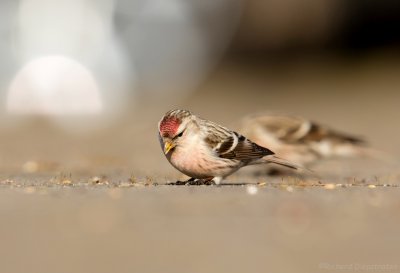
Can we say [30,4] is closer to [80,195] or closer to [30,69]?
[30,69]

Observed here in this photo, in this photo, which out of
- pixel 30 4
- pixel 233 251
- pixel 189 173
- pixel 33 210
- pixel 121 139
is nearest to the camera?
pixel 233 251

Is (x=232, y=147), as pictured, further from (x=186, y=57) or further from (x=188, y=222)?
(x=186, y=57)

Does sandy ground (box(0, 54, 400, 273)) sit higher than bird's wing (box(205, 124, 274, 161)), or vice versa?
bird's wing (box(205, 124, 274, 161))

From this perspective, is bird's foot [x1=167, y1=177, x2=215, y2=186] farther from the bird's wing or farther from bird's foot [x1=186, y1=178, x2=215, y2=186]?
the bird's wing

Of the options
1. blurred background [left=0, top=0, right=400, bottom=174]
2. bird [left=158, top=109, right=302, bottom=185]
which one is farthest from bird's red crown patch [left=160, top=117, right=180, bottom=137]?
blurred background [left=0, top=0, right=400, bottom=174]

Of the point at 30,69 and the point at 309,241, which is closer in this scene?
the point at 309,241

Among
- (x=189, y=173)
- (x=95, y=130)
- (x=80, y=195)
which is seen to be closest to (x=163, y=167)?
(x=189, y=173)

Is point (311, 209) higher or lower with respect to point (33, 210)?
higher

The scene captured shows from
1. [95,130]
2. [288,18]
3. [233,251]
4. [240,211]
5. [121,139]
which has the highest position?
[288,18]
